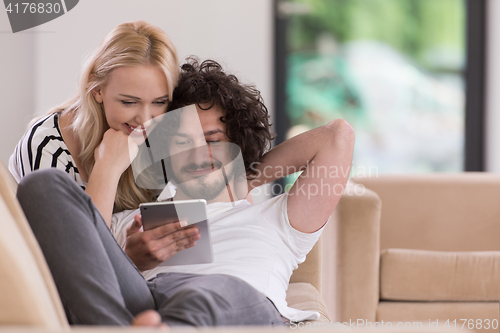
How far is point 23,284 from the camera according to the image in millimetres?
623

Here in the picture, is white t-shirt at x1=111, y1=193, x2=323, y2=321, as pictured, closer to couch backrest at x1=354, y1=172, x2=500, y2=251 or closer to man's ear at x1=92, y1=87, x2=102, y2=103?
man's ear at x1=92, y1=87, x2=102, y2=103

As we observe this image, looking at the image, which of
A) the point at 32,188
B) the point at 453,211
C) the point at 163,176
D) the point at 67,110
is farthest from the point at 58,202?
the point at 453,211

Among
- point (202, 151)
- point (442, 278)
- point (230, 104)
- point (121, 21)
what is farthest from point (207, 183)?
point (121, 21)

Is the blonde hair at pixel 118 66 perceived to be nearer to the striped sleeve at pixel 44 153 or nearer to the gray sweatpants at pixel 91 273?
the striped sleeve at pixel 44 153

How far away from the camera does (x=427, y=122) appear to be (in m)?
3.17

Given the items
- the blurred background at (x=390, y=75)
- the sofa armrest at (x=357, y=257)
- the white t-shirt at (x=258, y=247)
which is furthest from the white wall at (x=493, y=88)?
the white t-shirt at (x=258, y=247)

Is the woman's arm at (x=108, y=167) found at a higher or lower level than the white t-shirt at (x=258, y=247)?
higher

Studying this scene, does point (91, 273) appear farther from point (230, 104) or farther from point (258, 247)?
point (230, 104)

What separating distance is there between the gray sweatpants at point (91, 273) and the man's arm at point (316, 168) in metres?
0.36

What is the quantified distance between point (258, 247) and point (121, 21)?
2.09m

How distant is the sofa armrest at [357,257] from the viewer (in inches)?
72.6

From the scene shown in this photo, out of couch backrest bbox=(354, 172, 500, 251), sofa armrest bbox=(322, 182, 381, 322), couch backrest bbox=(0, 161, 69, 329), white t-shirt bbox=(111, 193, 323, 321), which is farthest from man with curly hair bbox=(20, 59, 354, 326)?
couch backrest bbox=(354, 172, 500, 251)

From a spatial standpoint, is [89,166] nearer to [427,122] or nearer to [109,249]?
[109,249]

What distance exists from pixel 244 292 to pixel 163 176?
0.64 meters
